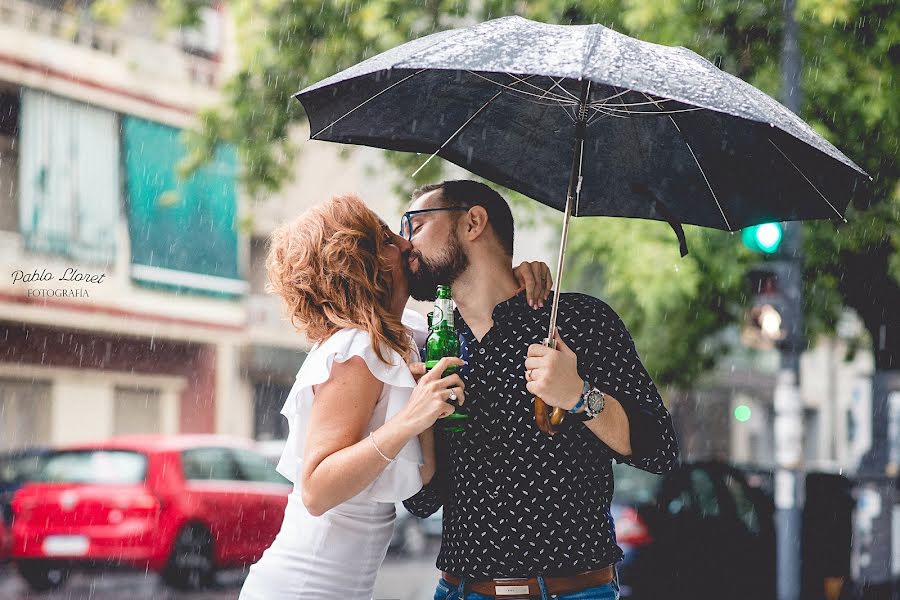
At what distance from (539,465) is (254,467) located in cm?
1031

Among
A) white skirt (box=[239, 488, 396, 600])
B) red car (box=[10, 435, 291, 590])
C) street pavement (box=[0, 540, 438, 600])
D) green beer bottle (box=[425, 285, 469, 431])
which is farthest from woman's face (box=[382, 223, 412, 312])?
red car (box=[10, 435, 291, 590])

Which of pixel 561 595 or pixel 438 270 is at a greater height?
pixel 438 270

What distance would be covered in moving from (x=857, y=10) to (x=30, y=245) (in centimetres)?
1459

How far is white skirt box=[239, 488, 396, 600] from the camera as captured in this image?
3.12 m

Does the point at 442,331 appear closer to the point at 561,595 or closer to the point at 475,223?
the point at 475,223

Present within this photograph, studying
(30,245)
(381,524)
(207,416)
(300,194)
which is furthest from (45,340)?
(381,524)

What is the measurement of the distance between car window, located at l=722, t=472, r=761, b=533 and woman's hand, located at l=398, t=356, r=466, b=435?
7376 millimetres

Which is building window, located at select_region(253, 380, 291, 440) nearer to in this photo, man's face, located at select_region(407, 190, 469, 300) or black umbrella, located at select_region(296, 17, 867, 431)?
black umbrella, located at select_region(296, 17, 867, 431)

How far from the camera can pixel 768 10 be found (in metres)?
11.2

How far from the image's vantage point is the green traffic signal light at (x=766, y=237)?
9.06 meters

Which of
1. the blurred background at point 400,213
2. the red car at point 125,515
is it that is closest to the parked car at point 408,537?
the blurred background at point 400,213

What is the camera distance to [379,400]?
316 centimetres

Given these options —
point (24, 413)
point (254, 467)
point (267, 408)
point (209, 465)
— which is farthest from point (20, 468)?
point (267, 408)

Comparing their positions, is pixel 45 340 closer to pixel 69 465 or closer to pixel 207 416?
pixel 207 416
